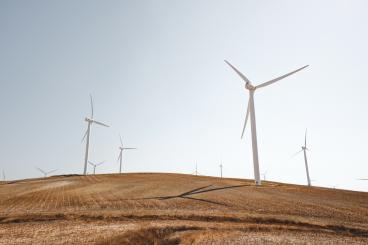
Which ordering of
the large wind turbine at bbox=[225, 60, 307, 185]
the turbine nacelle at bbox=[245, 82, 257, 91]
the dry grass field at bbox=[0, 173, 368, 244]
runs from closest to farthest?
the dry grass field at bbox=[0, 173, 368, 244], the large wind turbine at bbox=[225, 60, 307, 185], the turbine nacelle at bbox=[245, 82, 257, 91]

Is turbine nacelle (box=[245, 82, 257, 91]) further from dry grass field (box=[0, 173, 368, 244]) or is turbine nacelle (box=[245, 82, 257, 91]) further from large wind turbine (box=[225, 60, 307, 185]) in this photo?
dry grass field (box=[0, 173, 368, 244])

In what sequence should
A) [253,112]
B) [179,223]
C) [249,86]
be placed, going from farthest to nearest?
[249,86]
[253,112]
[179,223]

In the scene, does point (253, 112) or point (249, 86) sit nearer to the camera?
point (253, 112)

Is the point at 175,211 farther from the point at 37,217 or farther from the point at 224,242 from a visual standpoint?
the point at 37,217

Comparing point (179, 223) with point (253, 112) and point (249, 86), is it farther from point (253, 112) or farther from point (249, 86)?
point (249, 86)

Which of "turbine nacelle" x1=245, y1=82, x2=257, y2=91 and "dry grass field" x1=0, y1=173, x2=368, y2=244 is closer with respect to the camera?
"dry grass field" x1=0, y1=173, x2=368, y2=244

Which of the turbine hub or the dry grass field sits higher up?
the turbine hub

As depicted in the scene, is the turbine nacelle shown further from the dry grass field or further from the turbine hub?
the dry grass field

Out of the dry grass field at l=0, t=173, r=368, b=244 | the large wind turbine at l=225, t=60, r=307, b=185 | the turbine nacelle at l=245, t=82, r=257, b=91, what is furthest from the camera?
the turbine nacelle at l=245, t=82, r=257, b=91

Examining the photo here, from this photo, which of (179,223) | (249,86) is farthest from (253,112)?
(179,223)

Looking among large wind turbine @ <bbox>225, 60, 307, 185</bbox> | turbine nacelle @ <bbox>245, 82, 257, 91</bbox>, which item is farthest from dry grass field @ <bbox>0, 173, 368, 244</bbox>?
turbine nacelle @ <bbox>245, 82, 257, 91</bbox>

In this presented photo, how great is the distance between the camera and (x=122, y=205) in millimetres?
19609

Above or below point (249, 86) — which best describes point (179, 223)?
below

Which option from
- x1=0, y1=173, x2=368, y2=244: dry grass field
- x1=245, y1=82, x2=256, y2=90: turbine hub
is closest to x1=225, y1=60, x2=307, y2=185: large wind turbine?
x1=245, y1=82, x2=256, y2=90: turbine hub
